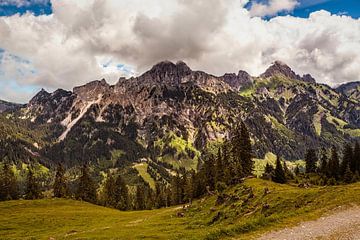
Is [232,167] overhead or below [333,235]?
overhead

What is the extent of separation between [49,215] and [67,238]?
38.4 m

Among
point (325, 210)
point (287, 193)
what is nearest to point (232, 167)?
point (287, 193)

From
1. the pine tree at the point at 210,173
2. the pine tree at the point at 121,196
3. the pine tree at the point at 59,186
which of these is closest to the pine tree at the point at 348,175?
the pine tree at the point at 210,173

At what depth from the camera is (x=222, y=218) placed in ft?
187

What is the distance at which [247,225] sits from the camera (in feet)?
110

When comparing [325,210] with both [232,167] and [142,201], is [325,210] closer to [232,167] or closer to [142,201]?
[232,167]

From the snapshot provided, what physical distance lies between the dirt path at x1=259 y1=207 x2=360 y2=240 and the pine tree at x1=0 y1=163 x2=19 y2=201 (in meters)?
144

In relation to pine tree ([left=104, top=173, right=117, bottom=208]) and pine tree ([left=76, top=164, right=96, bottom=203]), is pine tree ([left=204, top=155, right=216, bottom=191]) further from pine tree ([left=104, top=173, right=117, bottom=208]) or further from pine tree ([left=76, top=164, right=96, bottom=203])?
pine tree ([left=76, top=164, right=96, bottom=203])

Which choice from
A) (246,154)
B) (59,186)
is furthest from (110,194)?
(246,154)

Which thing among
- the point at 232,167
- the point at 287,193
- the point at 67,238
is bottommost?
the point at 67,238

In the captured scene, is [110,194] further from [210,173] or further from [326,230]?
[326,230]

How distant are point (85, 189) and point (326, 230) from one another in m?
141

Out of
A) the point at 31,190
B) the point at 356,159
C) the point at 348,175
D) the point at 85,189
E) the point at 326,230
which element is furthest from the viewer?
the point at 85,189

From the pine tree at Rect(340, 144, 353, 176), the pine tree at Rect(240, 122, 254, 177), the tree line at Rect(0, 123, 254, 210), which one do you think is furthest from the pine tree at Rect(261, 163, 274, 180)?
the pine tree at Rect(340, 144, 353, 176)
